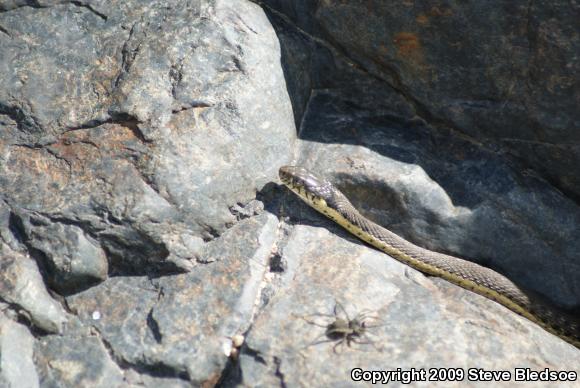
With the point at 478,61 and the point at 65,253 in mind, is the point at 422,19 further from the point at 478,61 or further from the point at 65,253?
the point at 65,253

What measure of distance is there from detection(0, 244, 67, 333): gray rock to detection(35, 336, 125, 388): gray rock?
16cm

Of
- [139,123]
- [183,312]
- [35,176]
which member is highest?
[139,123]

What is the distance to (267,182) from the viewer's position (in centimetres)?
662

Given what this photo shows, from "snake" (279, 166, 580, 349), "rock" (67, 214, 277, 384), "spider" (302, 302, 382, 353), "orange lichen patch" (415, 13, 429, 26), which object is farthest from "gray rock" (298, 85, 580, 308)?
"spider" (302, 302, 382, 353)

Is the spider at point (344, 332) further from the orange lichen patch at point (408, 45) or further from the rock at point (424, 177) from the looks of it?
the orange lichen patch at point (408, 45)

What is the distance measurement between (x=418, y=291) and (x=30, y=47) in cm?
447

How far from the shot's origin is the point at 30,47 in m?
6.43

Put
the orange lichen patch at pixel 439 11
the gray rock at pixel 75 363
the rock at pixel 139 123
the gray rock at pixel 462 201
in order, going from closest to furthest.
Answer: the gray rock at pixel 75 363 < the rock at pixel 139 123 < the orange lichen patch at pixel 439 11 < the gray rock at pixel 462 201

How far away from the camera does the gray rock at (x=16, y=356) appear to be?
5164 millimetres

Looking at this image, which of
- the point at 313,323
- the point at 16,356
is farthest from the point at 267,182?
the point at 16,356

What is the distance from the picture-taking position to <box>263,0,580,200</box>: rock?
5.82 meters

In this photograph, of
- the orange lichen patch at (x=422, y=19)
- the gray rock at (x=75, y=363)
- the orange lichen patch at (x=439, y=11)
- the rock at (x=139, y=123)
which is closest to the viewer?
the gray rock at (x=75, y=363)

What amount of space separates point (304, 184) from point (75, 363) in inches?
106

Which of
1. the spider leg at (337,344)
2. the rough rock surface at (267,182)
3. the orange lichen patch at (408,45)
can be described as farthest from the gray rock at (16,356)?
the orange lichen patch at (408,45)
